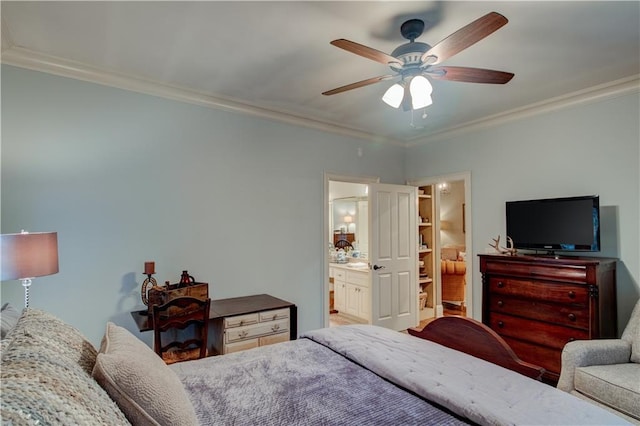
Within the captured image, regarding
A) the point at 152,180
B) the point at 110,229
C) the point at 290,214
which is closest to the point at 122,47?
the point at 152,180

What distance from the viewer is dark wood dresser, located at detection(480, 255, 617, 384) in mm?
2725

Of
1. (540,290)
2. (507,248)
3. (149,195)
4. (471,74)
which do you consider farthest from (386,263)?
(149,195)

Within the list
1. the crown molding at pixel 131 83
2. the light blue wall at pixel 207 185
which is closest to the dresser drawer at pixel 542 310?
the light blue wall at pixel 207 185

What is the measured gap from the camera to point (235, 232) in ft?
11.3

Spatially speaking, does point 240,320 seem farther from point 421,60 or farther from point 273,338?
point 421,60

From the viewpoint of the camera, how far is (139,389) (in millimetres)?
980

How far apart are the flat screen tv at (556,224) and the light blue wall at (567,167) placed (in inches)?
11.5

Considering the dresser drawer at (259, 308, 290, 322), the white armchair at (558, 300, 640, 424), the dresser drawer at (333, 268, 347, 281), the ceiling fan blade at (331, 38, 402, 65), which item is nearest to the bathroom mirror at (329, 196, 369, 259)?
the dresser drawer at (333, 268, 347, 281)

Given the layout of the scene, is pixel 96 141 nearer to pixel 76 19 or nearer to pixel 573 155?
pixel 76 19

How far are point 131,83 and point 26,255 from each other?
162 centimetres

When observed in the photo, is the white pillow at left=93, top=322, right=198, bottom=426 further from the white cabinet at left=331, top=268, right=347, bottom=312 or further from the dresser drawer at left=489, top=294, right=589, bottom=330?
the white cabinet at left=331, top=268, right=347, bottom=312

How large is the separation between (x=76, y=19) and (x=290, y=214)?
2.43 m

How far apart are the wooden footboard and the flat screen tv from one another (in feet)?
5.39

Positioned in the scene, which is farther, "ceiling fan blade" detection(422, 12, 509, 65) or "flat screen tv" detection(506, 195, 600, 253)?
"flat screen tv" detection(506, 195, 600, 253)
